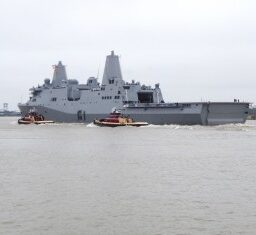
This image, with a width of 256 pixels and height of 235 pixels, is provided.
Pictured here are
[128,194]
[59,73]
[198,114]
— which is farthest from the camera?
[59,73]

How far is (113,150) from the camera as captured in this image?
4119 cm

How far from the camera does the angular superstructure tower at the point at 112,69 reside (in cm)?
9106

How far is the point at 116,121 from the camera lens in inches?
3100

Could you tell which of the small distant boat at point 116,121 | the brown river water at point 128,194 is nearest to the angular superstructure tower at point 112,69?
the small distant boat at point 116,121

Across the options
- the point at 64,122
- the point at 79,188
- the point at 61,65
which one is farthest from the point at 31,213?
the point at 61,65

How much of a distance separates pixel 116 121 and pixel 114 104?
26.2 feet

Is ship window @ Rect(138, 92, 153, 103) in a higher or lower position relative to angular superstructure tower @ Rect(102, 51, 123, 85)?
lower

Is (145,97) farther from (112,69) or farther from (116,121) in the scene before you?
(116,121)

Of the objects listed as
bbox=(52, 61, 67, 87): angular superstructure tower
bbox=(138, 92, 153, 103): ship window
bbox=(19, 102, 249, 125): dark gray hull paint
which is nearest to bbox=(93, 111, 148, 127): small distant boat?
bbox=(19, 102, 249, 125): dark gray hull paint

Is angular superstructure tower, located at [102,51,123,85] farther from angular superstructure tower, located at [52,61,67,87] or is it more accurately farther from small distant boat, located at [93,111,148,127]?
angular superstructure tower, located at [52,61,67,87]

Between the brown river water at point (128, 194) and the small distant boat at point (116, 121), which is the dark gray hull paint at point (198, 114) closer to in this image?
the small distant boat at point (116, 121)

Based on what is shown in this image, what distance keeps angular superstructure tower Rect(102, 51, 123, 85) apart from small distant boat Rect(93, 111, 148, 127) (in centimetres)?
1048

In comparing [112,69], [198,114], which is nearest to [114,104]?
[112,69]

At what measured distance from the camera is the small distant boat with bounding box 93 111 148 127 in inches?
3098
